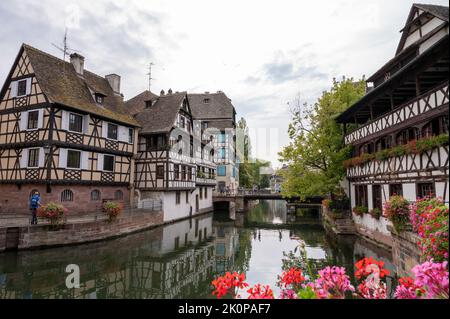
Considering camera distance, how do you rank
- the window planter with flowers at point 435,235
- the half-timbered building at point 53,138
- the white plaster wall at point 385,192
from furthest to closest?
the half-timbered building at point 53,138 → the white plaster wall at point 385,192 → the window planter with flowers at point 435,235

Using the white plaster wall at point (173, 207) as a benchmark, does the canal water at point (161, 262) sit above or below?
below

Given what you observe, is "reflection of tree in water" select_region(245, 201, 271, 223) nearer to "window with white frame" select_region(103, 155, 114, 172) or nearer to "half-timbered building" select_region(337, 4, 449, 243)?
"half-timbered building" select_region(337, 4, 449, 243)

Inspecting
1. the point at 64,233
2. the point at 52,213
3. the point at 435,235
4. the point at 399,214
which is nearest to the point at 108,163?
the point at 64,233

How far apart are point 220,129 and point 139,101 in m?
18.8

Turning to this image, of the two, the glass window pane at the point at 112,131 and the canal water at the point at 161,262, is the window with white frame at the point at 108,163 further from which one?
the canal water at the point at 161,262

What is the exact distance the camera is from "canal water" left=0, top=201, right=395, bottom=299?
1045 centimetres

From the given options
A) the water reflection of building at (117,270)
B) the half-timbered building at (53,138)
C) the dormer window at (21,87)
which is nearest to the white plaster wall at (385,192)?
the water reflection of building at (117,270)

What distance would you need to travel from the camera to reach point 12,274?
37.7 feet

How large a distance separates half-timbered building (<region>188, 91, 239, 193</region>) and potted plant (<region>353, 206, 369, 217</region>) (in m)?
26.6

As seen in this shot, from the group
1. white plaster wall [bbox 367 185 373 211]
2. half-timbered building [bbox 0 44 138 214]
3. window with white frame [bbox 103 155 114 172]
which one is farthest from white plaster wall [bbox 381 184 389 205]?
window with white frame [bbox 103 155 114 172]

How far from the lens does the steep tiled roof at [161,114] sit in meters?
28.0

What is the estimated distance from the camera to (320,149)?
23.8m

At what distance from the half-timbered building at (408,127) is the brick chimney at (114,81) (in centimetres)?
2214

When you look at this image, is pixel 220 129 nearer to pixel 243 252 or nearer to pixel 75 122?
pixel 75 122
